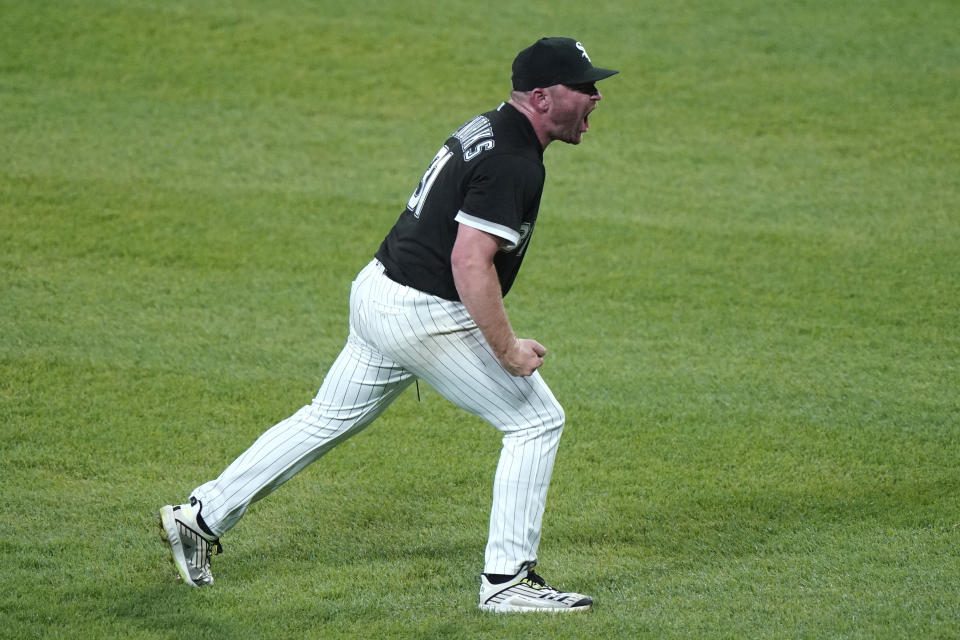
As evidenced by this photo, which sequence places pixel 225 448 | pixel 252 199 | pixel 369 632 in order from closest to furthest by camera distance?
pixel 369 632, pixel 225 448, pixel 252 199

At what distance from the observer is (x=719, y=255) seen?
7.86 meters

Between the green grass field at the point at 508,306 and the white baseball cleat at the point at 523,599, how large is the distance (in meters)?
0.06

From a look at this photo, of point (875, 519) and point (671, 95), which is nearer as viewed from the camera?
point (875, 519)

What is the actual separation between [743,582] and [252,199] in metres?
5.53

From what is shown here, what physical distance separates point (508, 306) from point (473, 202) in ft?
11.2

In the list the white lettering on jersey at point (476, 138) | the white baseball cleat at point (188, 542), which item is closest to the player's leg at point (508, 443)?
the white lettering on jersey at point (476, 138)

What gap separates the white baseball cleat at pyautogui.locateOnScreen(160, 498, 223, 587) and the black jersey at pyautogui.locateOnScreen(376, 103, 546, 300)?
1155mm

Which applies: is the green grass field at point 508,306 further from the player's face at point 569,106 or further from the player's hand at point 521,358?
the player's face at point 569,106

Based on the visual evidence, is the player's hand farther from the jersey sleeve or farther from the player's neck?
the player's neck

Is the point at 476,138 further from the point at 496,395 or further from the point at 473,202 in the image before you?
the point at 496,395

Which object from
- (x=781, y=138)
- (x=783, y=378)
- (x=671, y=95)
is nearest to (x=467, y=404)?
(x=783, y=378)

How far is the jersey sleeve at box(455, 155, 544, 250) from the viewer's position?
3664 millimetres

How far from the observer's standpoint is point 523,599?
154 inches

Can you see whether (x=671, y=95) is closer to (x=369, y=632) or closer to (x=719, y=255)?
(x=719, y=255)
